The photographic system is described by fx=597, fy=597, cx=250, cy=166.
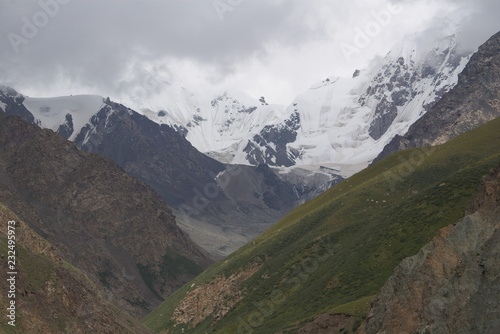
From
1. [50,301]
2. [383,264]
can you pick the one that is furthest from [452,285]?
[50,301]

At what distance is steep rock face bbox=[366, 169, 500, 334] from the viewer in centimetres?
3659

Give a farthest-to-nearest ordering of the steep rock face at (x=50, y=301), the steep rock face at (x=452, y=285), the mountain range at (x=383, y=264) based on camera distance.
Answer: the steep rock face at (x=50, y=301), the mountain range at (x=383, y=264), the steep rock face at (x=452, y=285)

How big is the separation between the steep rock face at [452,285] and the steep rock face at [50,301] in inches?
1495

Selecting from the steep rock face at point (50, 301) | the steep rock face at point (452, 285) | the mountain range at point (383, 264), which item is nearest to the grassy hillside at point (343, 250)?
the mountain range at point (383, 264)

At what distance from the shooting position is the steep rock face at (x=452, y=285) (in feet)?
120

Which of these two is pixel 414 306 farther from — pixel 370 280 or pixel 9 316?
pixel 9 316

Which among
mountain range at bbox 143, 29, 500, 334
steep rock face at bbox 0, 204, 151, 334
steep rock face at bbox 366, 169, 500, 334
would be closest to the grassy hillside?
mountain range at bbox 143, 29, 500, 334

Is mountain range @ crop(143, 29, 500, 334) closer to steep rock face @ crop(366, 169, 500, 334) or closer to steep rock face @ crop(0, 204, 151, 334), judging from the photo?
steep rock face @ crop(366, 169, 500, 334)

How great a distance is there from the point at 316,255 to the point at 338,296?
19.0m

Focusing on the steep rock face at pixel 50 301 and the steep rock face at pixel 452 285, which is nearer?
the steep rock face at pixel 452 285

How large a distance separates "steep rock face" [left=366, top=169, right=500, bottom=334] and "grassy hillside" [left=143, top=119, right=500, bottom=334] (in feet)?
28.3

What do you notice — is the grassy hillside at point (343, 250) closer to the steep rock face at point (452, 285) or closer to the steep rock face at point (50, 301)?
the steep rock face at point (452, 285)

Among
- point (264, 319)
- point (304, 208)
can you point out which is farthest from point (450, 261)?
point (304, 208)

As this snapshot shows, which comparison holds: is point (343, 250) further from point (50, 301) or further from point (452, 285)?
point (452, 285)
